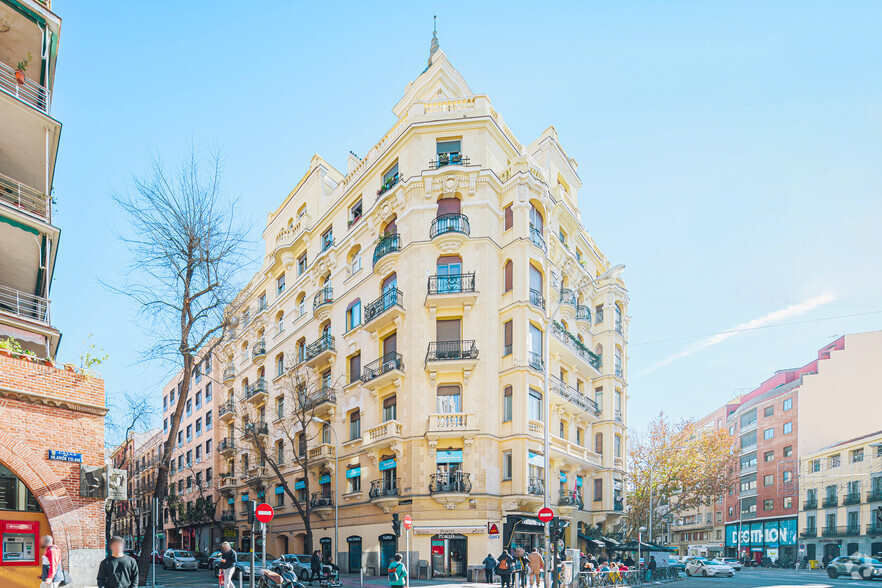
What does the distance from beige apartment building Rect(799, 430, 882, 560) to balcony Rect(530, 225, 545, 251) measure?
3695 centimetres

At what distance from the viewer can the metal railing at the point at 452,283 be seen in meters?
30.7

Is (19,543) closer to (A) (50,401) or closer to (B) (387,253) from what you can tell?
(A) (50,401)

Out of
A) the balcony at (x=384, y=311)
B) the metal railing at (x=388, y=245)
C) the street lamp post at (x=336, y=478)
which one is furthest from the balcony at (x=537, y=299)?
the street lamp post at (x=336, y=478)

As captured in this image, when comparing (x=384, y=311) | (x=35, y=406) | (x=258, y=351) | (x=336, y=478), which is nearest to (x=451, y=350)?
(x=384, y=311)

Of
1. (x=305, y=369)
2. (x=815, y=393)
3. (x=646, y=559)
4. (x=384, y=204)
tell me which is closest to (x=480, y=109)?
(x=384, y=204)

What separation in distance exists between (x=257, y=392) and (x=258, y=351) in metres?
3.90

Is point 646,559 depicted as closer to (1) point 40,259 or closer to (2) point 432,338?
(2) point 432,338

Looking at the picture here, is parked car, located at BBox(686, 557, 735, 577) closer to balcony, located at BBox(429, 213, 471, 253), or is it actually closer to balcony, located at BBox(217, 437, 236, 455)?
balcony, located at BBox(429, 213, 471, 253)

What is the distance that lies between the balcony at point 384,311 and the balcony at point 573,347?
340 inches

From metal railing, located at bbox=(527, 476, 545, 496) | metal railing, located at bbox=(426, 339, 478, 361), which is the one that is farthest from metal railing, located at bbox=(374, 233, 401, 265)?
metal railing, located at bbox=(527, 476, 545, 496)

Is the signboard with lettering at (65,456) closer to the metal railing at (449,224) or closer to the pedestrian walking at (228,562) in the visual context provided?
the pedestrian walking at (228,562)

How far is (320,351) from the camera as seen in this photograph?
124 feet

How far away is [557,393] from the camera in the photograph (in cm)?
3422

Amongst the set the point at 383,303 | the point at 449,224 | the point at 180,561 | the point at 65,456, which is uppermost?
the point at 449,224
